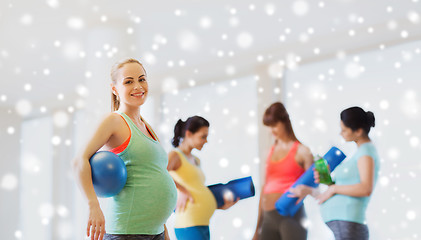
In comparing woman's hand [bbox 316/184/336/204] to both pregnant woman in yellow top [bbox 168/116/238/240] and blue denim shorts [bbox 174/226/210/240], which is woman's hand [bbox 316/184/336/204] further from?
blue denim shorts [bbox 174/226/210/240]

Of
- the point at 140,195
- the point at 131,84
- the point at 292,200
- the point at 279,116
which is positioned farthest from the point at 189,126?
the point at 140,195

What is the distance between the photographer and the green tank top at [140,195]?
1214 mm

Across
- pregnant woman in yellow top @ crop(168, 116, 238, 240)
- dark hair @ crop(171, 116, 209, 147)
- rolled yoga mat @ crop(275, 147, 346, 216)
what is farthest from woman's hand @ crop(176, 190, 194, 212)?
rolled yoga mat @ crop(275, 147, 346, 216)

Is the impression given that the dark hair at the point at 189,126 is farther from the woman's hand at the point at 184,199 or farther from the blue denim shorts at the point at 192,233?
the blue denim shorts at the point at 192,233

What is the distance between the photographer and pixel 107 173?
1.17 meters

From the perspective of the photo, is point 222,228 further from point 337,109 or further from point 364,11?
point 364,11

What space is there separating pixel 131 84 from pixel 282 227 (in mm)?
1095

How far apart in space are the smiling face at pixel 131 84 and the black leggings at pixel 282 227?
1.04 meters

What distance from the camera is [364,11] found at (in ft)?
9.66

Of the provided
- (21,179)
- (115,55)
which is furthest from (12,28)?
(21,179)

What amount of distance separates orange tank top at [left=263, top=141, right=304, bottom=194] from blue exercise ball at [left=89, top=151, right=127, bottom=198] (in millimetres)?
1109

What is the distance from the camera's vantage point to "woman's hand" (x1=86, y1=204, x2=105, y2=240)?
3.78 ft

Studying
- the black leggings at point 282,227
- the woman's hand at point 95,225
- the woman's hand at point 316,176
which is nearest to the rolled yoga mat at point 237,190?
the black leggings at point 282,227

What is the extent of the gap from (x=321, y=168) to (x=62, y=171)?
11.6ft
